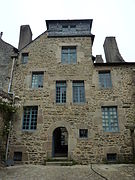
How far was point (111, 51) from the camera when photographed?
11727mm

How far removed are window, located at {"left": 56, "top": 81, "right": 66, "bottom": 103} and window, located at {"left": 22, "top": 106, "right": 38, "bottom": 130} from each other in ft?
5.04

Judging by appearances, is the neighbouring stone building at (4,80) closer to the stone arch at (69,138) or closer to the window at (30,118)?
the window at (30,118)

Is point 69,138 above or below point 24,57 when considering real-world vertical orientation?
below

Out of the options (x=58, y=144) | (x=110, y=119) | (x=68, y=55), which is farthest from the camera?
(x=58, y=144)

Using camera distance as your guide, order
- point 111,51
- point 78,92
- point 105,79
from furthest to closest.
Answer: point 111,51, point 105,79, point 78,92

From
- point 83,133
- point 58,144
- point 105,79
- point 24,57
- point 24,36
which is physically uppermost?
point 24,36

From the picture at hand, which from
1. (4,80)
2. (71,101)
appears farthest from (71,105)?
(4,80)

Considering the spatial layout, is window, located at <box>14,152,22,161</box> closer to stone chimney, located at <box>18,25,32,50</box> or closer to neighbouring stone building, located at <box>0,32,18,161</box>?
neighbouring stone building, located at <box>0,32,18,161</box>

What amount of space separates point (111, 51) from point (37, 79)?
621cm

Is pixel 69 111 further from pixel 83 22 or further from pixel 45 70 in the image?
pixel 83 22

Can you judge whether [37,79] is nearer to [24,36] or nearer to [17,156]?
[24,36]

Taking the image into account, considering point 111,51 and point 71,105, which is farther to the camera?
point 111,51

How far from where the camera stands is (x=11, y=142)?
8375mm

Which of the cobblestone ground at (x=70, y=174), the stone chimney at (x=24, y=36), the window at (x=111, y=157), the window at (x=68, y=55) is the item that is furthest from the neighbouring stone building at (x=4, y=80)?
the window at (x=111, y=157)
